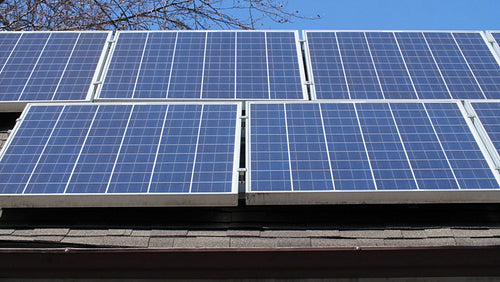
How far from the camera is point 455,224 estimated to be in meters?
4.73

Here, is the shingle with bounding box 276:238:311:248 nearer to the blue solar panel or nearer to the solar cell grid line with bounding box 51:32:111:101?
the blue solar panel

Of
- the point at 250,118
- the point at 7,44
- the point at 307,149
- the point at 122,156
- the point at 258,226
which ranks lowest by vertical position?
the point at 258,226

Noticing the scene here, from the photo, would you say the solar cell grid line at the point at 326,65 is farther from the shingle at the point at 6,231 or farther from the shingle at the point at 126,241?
the shingle at the point at 6,231

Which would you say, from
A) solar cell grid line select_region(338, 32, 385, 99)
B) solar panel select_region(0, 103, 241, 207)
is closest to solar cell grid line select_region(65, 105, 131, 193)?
solar panel select_region(0, 103, 241, 207)

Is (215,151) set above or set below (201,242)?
above

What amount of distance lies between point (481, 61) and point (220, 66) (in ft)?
13.0

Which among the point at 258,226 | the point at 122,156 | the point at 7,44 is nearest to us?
the point at 258,226

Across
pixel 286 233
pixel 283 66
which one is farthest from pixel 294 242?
pixel 283 66

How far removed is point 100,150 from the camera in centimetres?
526

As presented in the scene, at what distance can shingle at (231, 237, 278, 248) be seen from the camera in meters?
4.38

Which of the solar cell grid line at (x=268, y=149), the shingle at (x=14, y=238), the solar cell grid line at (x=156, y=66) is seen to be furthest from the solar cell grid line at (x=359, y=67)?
the shingle at (x=14, y=238)

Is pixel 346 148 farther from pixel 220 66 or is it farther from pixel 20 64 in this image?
pixel 20 64

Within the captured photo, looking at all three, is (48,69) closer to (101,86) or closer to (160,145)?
(101,86)

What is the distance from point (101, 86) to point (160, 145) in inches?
69.9
